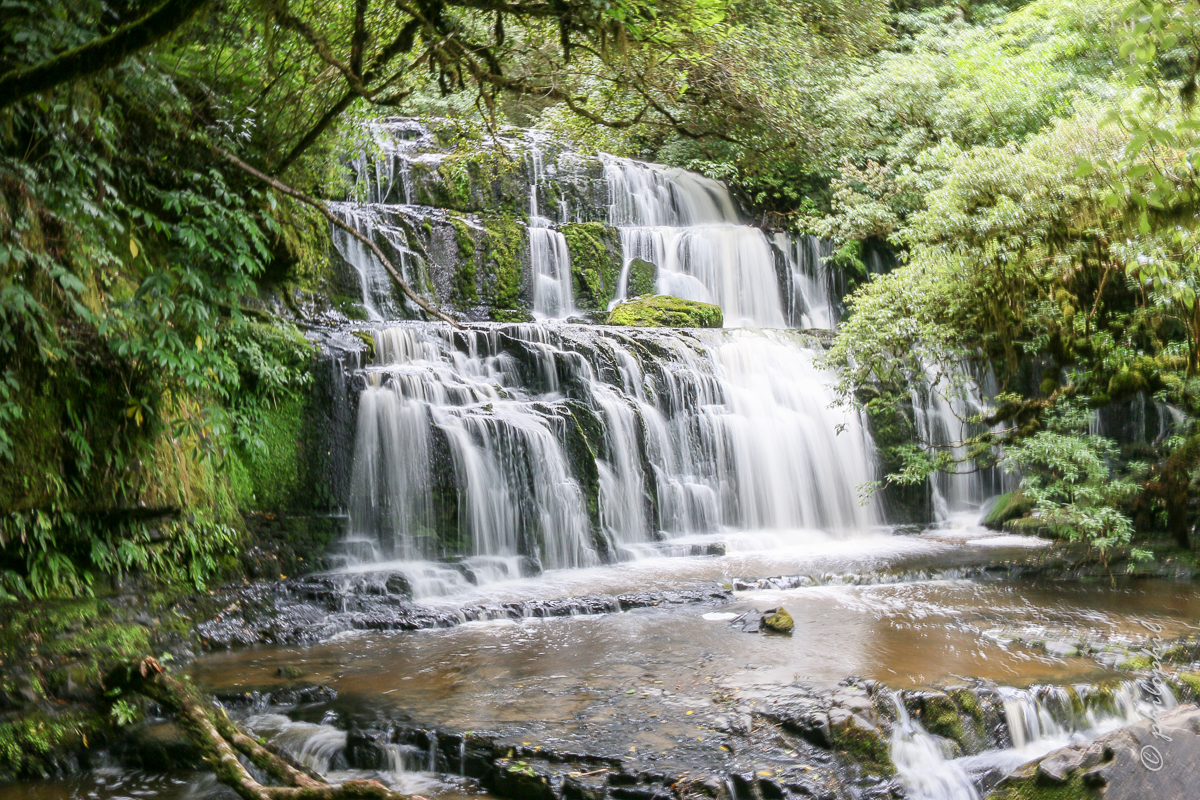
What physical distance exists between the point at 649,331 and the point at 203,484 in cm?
664

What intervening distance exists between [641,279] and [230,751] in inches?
489


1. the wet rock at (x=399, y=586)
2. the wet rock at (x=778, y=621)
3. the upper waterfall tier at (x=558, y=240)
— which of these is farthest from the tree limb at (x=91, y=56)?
the upper waterfall tier at (x=558, y=240)

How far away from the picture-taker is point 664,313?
1390 cm

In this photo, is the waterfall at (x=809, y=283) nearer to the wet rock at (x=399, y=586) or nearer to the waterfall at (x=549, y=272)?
the waterfall at (x=549, y=272)

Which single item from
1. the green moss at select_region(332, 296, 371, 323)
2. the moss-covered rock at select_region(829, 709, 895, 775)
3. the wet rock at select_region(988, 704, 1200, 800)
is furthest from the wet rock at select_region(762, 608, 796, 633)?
the green moss at select_region(332, 296, 371, 323)

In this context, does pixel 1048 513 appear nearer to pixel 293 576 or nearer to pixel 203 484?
pixel 293 576

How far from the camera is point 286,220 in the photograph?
26.2ft

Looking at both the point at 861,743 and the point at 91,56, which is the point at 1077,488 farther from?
the point at 91,56

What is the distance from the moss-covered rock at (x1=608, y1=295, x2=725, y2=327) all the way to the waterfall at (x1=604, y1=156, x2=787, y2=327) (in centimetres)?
111

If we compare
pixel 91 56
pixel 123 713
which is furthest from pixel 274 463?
pixel 91 56

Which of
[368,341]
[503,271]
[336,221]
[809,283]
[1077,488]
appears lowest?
[1077,488]

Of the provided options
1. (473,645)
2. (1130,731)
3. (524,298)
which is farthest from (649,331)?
(1130,731)

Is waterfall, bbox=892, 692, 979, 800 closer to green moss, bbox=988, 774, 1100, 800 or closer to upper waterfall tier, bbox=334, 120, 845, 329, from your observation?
green moss, bbox=988, 774, 1100, 800

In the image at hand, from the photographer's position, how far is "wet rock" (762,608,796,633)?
6.35 meters
